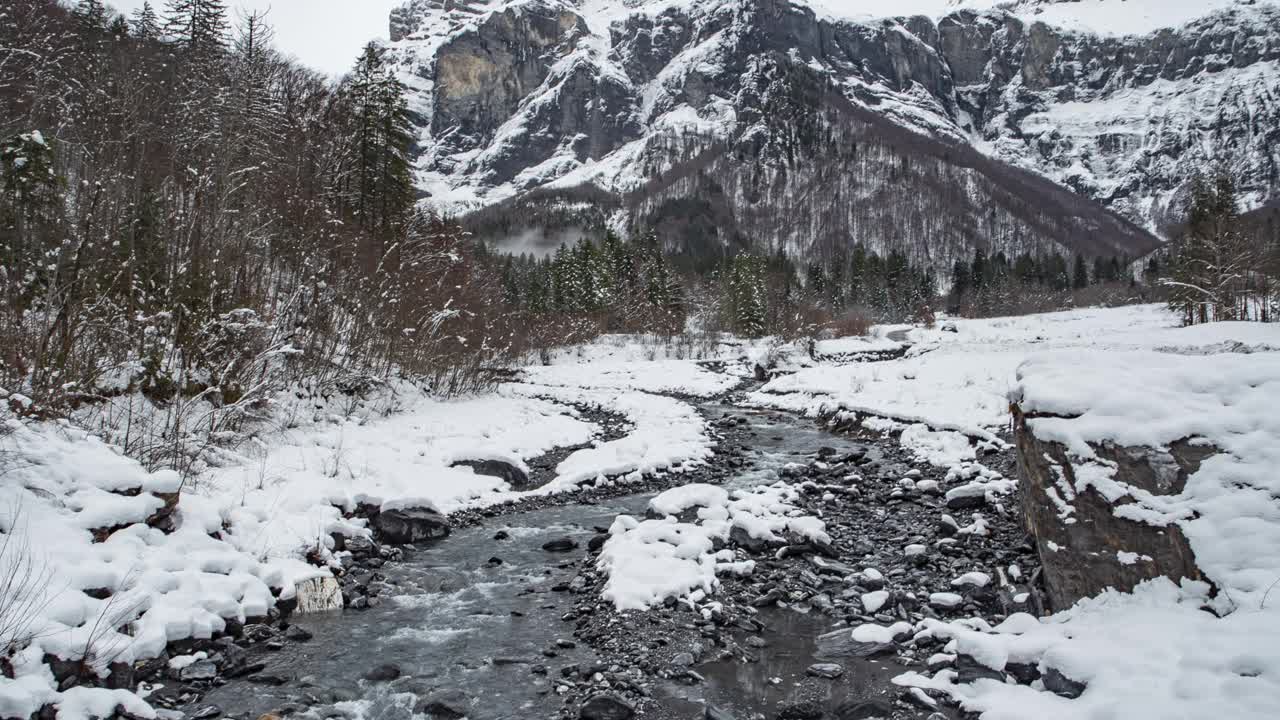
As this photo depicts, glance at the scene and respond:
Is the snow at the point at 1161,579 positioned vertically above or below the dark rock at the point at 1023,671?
Result: above

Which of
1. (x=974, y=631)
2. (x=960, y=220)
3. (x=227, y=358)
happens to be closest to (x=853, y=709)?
(x=974, y=631)

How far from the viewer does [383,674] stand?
21.0 feet

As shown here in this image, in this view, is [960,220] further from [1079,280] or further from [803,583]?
[803,583]

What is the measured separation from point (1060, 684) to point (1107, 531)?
166 cm

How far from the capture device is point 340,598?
26.3 feet

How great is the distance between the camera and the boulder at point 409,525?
10367 millimetres

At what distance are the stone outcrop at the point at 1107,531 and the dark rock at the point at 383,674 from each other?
6.86m

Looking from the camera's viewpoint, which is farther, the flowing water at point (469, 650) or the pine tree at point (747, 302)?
the pine tree at point (747, 302)

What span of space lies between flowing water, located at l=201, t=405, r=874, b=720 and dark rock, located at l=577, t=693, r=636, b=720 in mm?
376

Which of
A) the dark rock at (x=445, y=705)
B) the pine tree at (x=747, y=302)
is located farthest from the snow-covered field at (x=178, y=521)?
the pine tree at (x=747, y=302)

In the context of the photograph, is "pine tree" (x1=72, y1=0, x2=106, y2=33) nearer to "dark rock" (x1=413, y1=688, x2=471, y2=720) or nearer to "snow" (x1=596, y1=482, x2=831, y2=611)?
"snow" (x1=596, y1=482, x2=831, y2=611)

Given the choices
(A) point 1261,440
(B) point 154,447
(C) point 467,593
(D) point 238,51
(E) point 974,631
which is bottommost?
(C) point 467,593

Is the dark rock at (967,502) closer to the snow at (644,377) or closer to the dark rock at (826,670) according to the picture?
the dark rock at (826,670)

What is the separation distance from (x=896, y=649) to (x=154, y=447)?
33.4 feet
